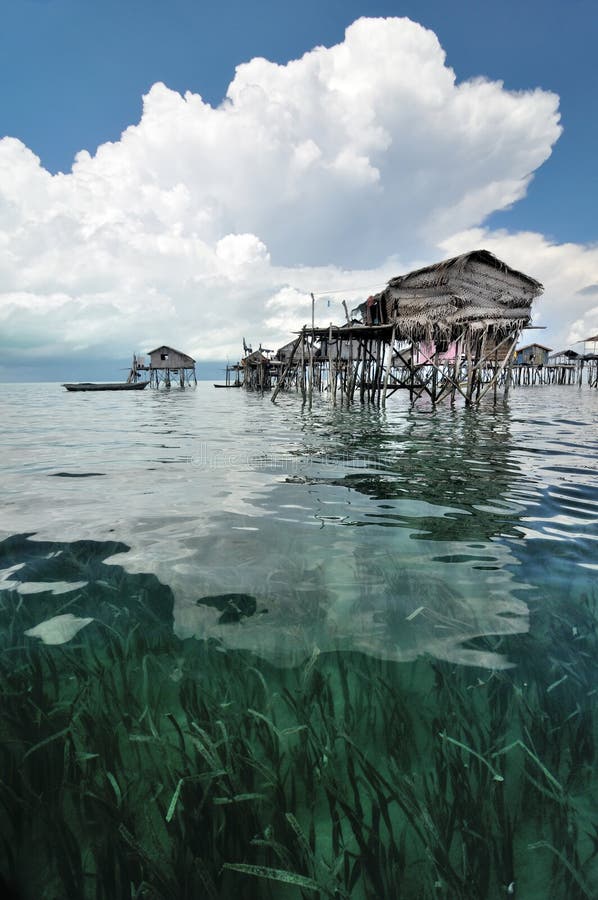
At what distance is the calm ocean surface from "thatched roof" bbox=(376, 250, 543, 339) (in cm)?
1914

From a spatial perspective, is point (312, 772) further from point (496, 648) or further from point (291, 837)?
point (496, 648)

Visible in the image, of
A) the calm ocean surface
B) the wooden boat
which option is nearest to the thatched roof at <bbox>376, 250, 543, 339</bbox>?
the calm ocean surface

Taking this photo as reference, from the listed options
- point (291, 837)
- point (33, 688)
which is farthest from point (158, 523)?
point (291, 837)

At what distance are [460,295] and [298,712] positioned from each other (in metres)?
22.1

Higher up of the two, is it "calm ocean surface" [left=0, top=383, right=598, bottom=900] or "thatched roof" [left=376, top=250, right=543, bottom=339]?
"thatched roof" [left=376, top=250, right=543, bottom=339]

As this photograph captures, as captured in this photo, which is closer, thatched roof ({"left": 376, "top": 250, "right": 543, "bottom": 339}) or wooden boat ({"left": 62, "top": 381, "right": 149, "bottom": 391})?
thatched roof ({"left": 376, "top": 250, "right": 543, "bottom": 339})

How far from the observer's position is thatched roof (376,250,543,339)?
2080cm

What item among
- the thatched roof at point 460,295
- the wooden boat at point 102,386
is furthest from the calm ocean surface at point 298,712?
the wooden boat at point 102,386

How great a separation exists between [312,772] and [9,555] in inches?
114

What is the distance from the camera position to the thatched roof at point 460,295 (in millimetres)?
20797

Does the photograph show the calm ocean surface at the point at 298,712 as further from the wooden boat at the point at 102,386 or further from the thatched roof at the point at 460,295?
the wooden boat at the point at 102,386

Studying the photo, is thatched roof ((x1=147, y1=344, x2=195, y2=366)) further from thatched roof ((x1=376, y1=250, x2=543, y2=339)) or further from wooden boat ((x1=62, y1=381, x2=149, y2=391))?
thatched roof ((x1=376, y1=250, x2=543, y2=339))

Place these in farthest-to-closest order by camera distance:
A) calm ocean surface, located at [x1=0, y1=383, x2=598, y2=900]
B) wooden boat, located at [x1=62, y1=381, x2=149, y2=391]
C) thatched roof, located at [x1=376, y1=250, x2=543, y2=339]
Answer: wooden boat, located at [x1=62, y1=381, x2=149, y2=391]
thatched roof, located at [x1=376, y1=250, x2=543, y2=339]
calm ocean surface, located at [x1=0, y1=383, x2=598, y2=900]

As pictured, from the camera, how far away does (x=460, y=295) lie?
21.0 metres
